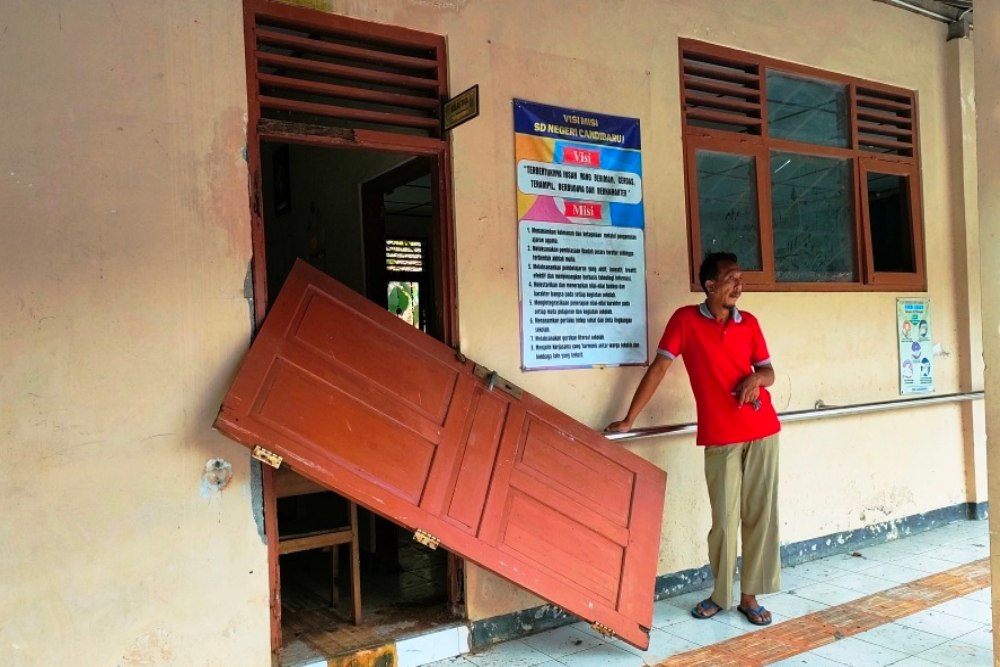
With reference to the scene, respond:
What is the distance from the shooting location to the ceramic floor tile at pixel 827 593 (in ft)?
12.8

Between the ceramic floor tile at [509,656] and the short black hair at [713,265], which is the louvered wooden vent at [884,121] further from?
the ceramic floor tile at [509,656]

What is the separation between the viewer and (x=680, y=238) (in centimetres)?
407

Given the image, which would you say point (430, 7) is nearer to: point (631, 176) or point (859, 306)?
point (631, 176)

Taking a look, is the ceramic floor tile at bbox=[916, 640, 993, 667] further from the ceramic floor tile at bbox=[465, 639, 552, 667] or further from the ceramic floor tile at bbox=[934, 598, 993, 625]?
the ceramic floor tile at bbox=[465, 639, 552, 667]

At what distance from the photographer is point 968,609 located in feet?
12.1

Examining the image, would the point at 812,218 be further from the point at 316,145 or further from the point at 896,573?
the point at 316,145

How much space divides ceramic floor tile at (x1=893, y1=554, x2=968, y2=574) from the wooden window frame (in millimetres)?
1659

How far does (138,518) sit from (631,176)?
2.72m

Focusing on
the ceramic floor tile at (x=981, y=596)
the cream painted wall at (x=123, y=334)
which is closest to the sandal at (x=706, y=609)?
the ceramic floor tile at (x=981, y=596)

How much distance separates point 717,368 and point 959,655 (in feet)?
5.07

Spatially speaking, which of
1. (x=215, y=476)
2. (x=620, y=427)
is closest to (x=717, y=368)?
(x=620, y=427)

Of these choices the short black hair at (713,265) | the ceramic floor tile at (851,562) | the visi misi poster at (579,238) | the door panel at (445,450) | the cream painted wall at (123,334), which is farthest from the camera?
the ceramic floor tile at (851,562)

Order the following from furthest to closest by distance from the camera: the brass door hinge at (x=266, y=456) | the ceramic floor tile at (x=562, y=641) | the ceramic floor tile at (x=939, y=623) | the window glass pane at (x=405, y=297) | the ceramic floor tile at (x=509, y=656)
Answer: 1. the window glass pane at (x=405, y=297)
2. the ceramic floor tile at (x=939, y=623)
3. the ceramic floor tile at (x=562, y=641)
4. the ceramic floor tile at (x=509, y=656)
5. the brass door hinge at (x=266, y=456)

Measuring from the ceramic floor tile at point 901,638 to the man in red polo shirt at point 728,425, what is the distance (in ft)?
1.49
